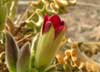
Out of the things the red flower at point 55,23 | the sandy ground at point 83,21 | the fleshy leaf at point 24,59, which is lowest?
the sandy ground at point 83,21

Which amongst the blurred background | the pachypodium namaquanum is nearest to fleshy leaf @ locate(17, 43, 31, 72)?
the pachypodium namaquanum

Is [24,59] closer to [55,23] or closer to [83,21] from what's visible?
[55,23]

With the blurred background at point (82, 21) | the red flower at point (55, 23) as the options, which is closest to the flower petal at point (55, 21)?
the red flower at point (55, 23)

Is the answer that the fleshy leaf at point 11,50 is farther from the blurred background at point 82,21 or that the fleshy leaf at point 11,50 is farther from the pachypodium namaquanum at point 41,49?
the blurred background at point 82,21

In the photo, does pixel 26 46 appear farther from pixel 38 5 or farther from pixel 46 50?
pixel 38 5

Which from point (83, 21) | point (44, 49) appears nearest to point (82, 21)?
point (83, 21)

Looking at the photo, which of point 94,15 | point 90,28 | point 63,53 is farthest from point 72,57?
point 94,15
